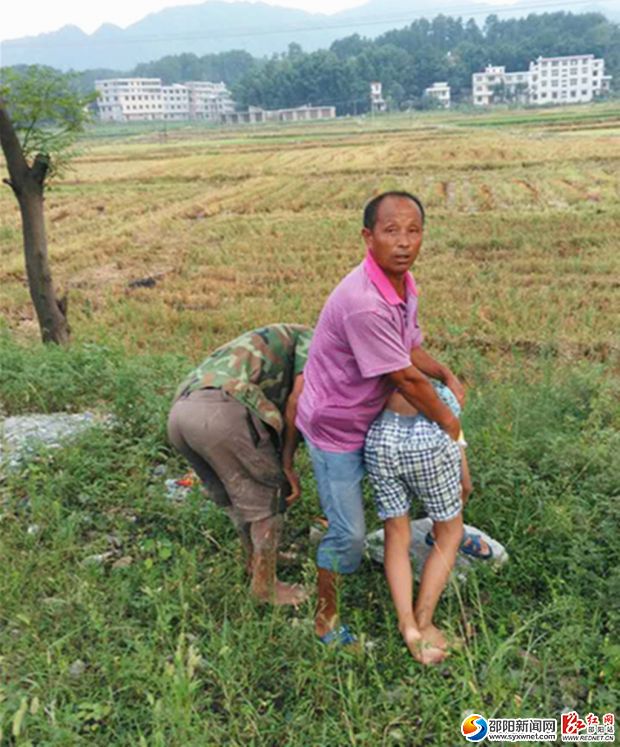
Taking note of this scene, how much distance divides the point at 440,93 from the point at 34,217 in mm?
103888

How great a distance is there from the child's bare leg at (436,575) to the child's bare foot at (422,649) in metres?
0.04

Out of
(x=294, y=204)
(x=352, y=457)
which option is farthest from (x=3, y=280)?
(x=352, y=457)

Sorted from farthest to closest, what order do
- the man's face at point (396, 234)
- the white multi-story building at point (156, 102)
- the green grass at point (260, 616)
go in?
1. the white multi-story building at point (156, 102)
2. the man's face at point (396, 234)
3. the green grass at point (260, 616)

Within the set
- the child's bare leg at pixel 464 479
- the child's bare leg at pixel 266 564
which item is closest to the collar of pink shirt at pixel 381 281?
the child's bare leg at pixel 464 479

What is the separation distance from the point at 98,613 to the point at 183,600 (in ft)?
1.09

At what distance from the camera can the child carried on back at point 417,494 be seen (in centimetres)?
261

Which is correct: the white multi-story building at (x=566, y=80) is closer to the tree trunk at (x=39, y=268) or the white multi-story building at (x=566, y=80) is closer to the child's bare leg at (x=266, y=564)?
the tree trunk at (x=39, y=268)

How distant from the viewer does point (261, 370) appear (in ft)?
9.55

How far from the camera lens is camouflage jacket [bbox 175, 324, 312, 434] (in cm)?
282

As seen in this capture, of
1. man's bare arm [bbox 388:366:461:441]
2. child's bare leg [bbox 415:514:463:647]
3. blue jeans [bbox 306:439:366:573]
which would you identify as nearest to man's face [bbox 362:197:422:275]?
man's bare arm [bbox 388:366:461:441]

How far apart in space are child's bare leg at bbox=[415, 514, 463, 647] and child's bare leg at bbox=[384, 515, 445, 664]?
0.13ft

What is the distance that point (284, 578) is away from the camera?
3.28 meters

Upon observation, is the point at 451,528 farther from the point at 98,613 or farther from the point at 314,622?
the point at 98,613

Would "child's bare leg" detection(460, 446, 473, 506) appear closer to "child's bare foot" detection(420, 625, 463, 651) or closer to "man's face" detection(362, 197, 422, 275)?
"child's bare foot" detection(420, 625, 463, 651)
